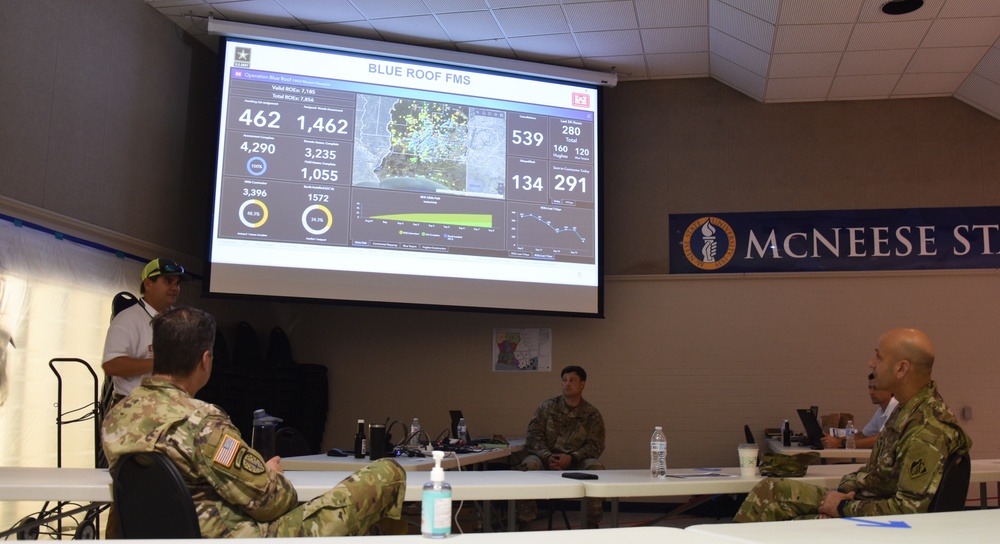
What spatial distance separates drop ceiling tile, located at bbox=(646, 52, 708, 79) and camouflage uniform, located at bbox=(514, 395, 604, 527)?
2.80 m

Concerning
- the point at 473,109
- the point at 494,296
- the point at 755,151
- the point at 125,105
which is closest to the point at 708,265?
the point at 755,151

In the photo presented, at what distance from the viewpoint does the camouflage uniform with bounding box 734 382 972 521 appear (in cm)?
242

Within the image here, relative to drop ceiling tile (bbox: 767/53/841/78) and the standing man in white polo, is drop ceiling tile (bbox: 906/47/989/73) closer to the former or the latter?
drop ceiling tile (bbox: 767/53/841/78)

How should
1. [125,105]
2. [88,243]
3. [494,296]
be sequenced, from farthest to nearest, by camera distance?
[494,296], [125,105], [88,243]

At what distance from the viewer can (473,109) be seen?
6.21 metres

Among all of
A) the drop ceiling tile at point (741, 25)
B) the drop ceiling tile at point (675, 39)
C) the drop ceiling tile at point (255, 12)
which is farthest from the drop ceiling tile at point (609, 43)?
→ the drop ceiling tile at point (255, 12)

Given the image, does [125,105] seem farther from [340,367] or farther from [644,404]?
[644,404]

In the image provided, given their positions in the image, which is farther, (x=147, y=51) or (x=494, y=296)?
(x=494, y=296)

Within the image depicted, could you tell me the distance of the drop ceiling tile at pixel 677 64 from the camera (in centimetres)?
639

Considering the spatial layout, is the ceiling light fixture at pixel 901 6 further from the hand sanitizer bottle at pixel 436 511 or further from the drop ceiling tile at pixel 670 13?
the hand sanitizer bottle at pixel 436 511

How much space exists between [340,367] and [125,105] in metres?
2.64

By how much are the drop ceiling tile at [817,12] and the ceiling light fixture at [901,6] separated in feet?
0.55

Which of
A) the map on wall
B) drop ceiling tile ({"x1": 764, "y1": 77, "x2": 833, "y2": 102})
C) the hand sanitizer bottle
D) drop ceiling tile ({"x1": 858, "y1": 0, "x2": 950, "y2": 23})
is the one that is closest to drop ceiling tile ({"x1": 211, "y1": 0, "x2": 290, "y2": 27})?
the map on wall

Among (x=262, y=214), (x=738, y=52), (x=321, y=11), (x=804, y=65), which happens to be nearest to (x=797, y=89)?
(x=804, y=65)
